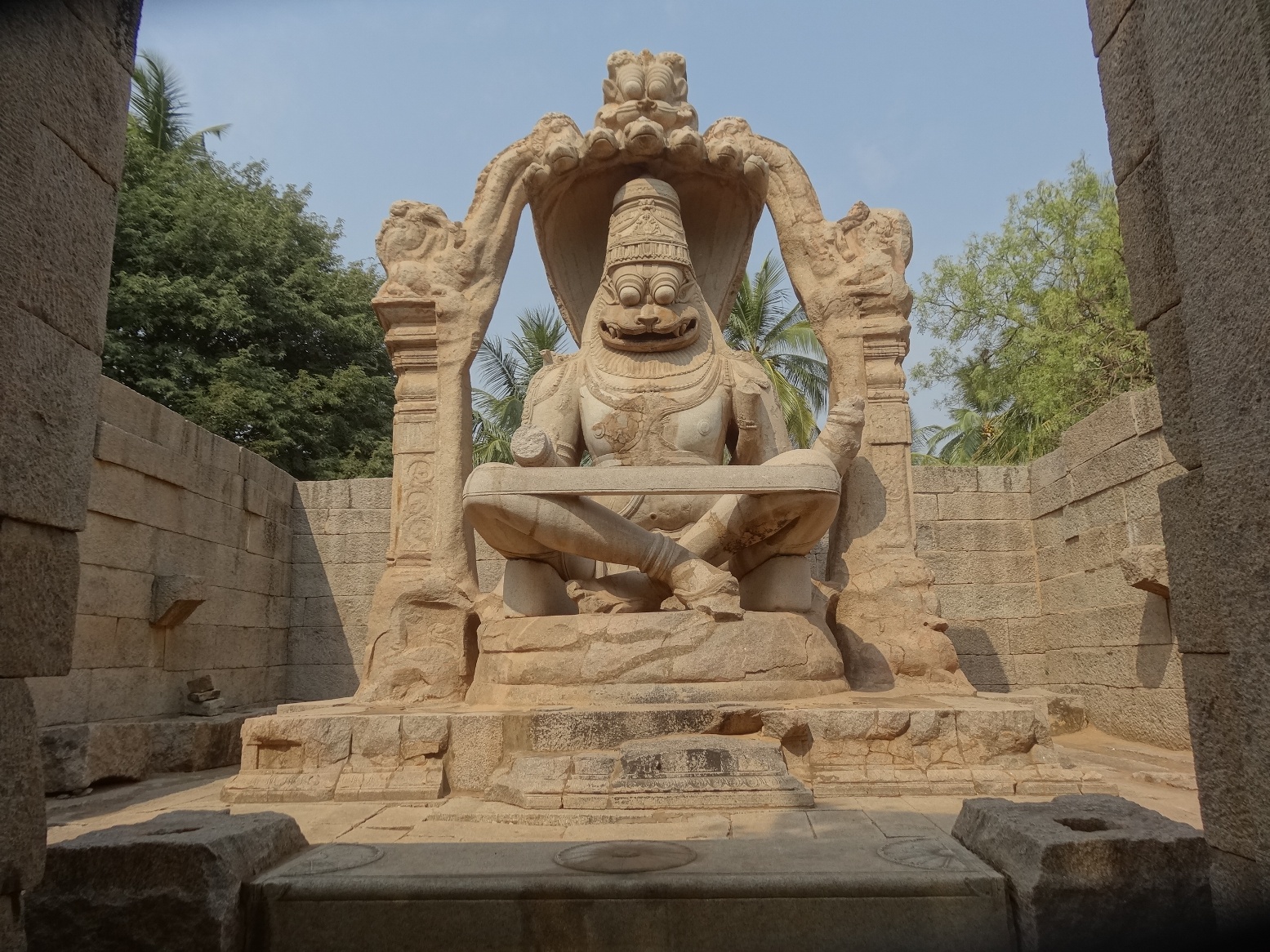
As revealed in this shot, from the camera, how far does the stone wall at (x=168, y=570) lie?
612 cm

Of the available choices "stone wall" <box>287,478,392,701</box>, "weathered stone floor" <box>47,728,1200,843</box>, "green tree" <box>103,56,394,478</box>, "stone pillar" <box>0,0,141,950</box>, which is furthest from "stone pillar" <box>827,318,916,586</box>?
"green tree" <box>103,56,394,478</box>

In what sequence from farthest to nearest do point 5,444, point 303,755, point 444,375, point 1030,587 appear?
1. point 1030,587
2. point 444,375
3. point 303,755
4. point 5,444

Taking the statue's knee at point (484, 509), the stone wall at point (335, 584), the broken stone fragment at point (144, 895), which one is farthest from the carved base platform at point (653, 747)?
the stone wall at point (335, 584)

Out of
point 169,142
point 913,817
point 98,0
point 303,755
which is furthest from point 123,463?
point 169,142

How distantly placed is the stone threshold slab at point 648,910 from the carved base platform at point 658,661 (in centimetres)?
187

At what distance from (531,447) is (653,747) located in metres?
1.81

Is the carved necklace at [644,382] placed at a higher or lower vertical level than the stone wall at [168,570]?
higher

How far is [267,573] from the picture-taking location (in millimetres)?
8398

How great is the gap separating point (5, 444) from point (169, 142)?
18.4 m

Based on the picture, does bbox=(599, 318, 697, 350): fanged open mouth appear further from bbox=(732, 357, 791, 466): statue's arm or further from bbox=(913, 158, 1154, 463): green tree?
bbox=(913, 158, 1154, 463): green tree

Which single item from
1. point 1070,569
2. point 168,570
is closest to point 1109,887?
point 1070,569

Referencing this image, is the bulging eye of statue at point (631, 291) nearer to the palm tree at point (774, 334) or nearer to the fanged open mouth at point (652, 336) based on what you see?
the fanged open mouth at point (652, 336)

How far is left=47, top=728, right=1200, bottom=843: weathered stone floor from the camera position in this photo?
10.8 ft

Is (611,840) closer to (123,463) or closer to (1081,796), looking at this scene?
(1081,796)
